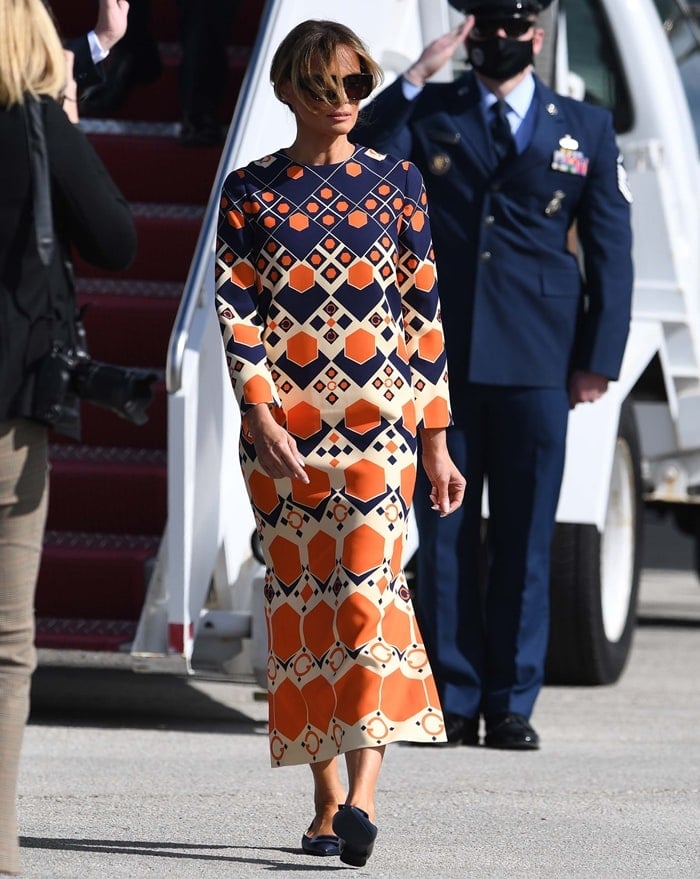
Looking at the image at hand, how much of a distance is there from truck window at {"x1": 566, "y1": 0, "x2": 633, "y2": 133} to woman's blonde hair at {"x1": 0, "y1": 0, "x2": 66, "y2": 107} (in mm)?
4260

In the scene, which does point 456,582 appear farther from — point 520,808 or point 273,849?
point 273,849

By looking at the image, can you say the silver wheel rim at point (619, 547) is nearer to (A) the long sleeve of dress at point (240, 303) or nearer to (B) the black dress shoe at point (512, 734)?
(B) the black dress shoe at point (512, 734)

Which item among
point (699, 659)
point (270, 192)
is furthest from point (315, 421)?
point (699, 659)

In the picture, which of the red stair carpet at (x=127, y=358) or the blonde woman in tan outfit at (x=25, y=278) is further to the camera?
the red stair carpet at (x=127, y=358)

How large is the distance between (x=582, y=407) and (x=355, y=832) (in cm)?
306

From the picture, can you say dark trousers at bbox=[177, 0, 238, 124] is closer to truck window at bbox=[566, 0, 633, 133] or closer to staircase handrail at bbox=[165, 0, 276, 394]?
staircase handrail at bbox=[165, 0, 276, 394]

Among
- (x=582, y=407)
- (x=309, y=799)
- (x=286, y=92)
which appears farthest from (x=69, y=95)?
(x=582, y=407)

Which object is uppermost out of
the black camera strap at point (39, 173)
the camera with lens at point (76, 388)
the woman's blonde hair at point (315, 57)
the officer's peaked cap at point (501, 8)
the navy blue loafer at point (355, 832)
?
the officer's peaked cap at point (501, 8)

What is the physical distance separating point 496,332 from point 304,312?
1.59 m

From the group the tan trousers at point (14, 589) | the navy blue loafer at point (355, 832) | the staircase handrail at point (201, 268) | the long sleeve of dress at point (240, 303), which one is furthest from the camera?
the staircase handrail at point (201, 268)

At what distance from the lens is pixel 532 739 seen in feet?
17.8

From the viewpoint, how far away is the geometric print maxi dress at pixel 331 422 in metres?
3.86

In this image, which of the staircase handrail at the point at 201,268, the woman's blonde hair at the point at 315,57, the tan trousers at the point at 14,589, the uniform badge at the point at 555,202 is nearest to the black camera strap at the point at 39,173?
the tan trousers at the point at 14,589

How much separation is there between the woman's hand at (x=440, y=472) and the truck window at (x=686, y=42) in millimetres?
4284
